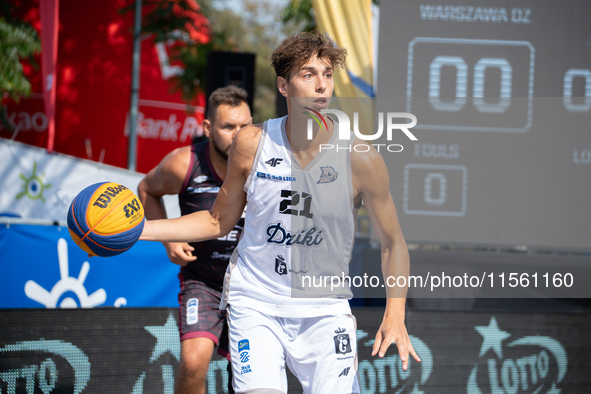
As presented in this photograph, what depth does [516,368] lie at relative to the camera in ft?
13.1

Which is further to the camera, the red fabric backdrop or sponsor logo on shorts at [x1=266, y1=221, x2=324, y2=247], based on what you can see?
the red fabric backdrop

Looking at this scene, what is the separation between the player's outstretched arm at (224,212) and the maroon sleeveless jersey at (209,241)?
2.75 feet

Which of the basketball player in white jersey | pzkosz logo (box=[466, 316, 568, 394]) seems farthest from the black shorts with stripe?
pzkosz logo (box=[466, 316, 568, 394])

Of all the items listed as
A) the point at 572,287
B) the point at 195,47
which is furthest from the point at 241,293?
the point at 195,47

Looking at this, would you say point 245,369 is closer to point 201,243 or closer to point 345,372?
point 345,372

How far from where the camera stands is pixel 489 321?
13.2ft

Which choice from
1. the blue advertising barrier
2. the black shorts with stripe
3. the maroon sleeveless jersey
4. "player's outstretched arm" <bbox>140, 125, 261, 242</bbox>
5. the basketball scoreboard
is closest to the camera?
"player's outstretched arm" <bbox>140, 125, 261, 242</bbox>

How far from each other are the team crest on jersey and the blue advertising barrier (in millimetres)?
2443

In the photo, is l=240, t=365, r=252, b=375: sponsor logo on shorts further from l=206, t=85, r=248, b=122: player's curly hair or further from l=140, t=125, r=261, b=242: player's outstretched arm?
l=206, t=85, r=248, b=122: player's curly hair

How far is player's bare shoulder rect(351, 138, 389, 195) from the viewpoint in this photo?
8.59 feet

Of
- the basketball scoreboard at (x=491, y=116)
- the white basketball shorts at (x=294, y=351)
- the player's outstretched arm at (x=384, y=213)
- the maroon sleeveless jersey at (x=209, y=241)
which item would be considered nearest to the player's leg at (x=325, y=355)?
the white basketball shorts at (x=294, y=351)

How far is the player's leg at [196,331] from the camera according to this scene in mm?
3354

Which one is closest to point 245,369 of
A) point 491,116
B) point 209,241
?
point 209,241

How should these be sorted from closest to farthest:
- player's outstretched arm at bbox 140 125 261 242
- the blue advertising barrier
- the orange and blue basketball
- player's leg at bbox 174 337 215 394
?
1. the orange and blue basketball
2. player's outstretched arm at bbox 140 125 261 242
3. player's leg at bbox 174 337 215 394
4. the blue advertising barrier
